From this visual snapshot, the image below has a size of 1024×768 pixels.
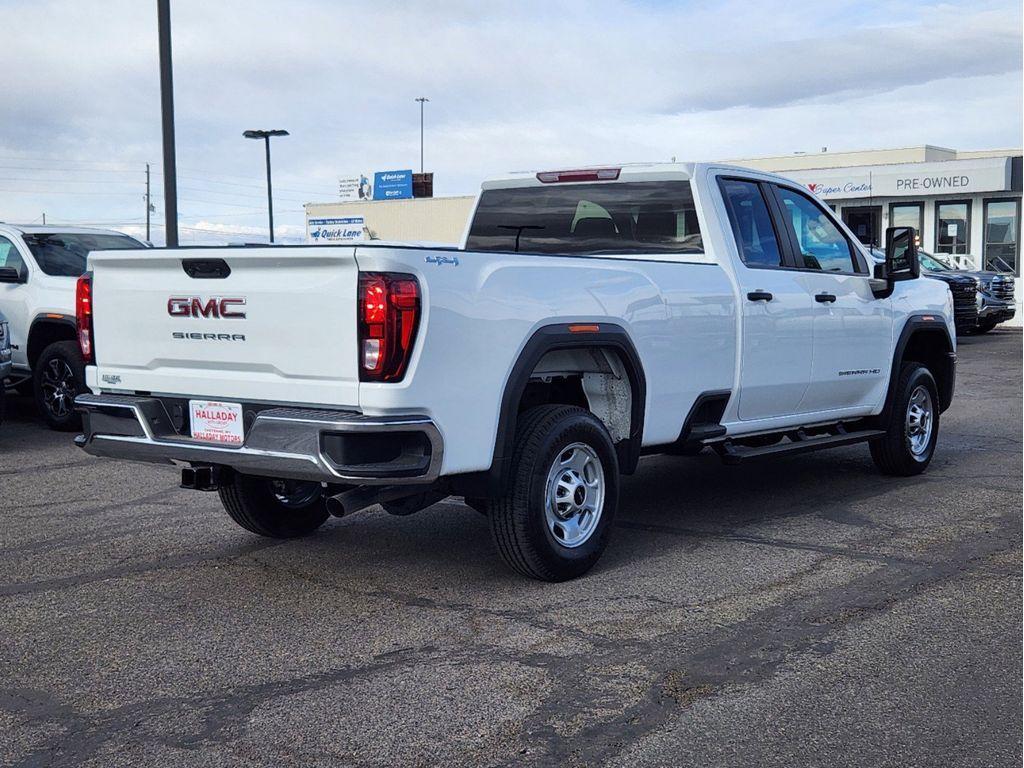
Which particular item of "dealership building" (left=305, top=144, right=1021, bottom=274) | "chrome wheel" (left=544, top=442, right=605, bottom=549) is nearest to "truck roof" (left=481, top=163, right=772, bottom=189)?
"chrome wheel" (left=544, top=442, right=605, bottom=549)

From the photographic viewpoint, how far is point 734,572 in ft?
19.6

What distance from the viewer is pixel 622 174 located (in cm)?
729

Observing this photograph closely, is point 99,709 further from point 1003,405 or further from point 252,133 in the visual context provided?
point 252,133

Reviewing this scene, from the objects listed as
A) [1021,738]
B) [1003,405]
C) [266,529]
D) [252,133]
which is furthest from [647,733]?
[252,133]

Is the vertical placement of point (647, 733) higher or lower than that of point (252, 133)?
lower

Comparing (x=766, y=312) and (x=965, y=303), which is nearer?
(x=766, y=312)

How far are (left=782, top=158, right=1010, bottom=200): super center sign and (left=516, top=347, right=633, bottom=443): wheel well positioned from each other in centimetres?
2746

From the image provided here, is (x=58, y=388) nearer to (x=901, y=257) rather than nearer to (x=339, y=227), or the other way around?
(x=901, y=257)

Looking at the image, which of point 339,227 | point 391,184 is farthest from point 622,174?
point 391,184

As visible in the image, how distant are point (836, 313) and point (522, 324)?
10.1 feet

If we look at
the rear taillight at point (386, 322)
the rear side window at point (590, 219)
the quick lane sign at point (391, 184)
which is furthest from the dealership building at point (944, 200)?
the quick lane sign at point (391, 184)

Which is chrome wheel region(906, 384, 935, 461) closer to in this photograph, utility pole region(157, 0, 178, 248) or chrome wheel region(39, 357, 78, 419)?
chrome wheel region(39, 357, 78, 419)

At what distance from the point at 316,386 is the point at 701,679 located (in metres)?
1.93

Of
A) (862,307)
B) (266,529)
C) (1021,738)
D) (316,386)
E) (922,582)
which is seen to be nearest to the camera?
(1021,738)
